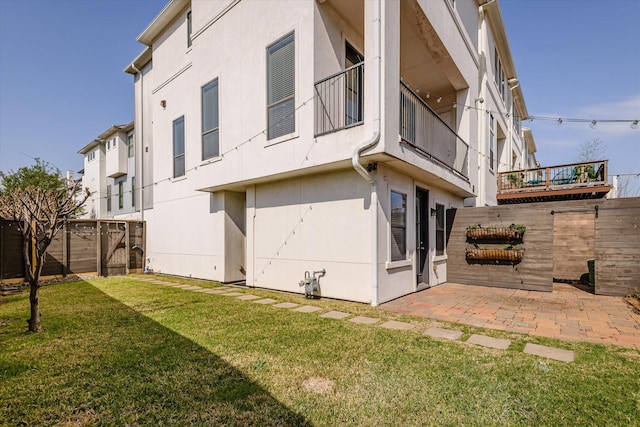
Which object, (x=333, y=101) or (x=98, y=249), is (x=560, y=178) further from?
(x=98, y=249)

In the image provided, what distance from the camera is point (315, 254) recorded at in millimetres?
6742

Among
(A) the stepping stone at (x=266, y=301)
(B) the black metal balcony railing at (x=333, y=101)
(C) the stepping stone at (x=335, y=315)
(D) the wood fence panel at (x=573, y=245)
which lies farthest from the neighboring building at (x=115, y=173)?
(D) the wood fence panel at (x=573, y=245)

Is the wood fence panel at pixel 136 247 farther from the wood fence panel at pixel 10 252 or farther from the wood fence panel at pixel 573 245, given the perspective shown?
the wood fence panel at pixel 573 245

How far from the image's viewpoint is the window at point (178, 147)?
10.6 meters

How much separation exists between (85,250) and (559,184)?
1795 cm

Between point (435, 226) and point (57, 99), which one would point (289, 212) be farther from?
point (57, 99)

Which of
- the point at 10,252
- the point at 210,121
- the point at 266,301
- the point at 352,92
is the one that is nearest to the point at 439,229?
the point at 352,92

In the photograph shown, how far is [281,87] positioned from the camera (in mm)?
6836

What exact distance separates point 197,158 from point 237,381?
799 centimetres

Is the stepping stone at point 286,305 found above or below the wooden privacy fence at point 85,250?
below

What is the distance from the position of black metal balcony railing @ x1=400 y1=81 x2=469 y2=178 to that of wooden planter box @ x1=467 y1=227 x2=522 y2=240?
1.73m

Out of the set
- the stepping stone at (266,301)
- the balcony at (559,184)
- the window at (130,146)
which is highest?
the window at (130,146)

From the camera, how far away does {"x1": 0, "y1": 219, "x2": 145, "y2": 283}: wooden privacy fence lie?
8.93 m

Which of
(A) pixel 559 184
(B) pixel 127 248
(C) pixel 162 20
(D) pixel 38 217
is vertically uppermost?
(C) pixel 162 20
